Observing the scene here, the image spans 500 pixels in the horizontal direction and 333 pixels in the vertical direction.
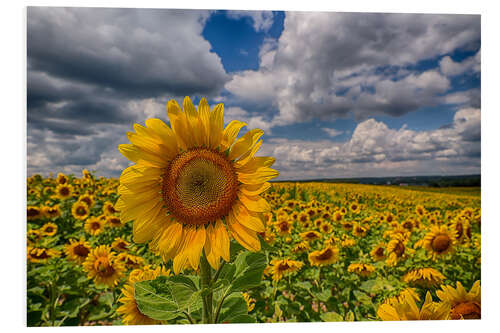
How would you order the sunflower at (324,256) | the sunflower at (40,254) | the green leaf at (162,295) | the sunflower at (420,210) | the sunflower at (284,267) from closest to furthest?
1. the green leaf at (162,295)
2. the sunflower at (40,254)
3. the sunflower at (284,267)
4. the sunflower at (324,256)
5. the sunflower at (420,210)

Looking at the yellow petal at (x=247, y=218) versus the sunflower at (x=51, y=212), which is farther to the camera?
the sunflower at (x=51, y=212)

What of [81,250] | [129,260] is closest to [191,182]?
[129,260]

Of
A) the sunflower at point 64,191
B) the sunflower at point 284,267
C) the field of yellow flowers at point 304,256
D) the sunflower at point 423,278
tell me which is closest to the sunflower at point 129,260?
the field of yellow flowers at point 304,256

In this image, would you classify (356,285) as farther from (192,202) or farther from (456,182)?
(192,202)

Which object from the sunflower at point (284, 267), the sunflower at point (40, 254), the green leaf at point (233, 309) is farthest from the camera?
the sunflower at point (284, 267)

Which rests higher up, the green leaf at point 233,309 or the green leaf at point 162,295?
the green leaf at point 162,295

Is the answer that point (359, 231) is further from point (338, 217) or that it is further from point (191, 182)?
point (191, 182)

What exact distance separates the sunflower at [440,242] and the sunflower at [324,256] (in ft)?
2.20

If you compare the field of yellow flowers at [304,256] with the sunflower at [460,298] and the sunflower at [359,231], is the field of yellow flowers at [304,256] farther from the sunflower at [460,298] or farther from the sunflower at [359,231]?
the sunflower at [460,298]

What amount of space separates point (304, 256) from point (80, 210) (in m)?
2.02

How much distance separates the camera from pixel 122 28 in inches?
90.1

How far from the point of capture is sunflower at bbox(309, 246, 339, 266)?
2.44 metres

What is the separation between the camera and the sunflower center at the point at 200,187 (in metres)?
0.93

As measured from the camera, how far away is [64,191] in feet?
9.75
